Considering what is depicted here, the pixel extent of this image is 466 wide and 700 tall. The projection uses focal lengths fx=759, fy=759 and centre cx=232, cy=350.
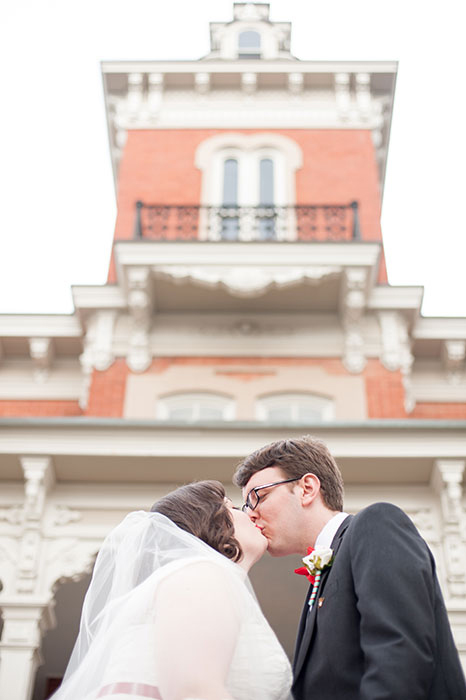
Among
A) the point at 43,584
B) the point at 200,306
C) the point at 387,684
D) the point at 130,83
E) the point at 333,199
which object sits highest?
the point at 130,83

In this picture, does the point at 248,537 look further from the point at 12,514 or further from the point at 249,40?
the point at 249,40

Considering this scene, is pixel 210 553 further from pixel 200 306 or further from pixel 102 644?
pixel 200 306

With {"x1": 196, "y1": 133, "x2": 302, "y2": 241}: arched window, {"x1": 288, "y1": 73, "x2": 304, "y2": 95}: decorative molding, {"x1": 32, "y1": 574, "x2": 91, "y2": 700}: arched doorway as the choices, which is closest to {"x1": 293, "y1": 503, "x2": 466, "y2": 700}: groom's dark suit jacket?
{"x1": 32, "y1": 574, "x2": 91, "y2": 700}: arched doorway

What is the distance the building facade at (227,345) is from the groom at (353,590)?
458cm

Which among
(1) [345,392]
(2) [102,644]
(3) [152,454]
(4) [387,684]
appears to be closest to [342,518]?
(4) [387,684]

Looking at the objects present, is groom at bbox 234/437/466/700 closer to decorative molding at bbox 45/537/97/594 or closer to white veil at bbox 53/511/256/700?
white veil at bbox 53/511/256/700

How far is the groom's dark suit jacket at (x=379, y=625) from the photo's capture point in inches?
90.6

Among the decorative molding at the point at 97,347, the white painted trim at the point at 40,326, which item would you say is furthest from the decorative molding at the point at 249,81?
the white painted trim at the point at 40,326

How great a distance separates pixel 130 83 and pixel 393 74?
540 centimetres

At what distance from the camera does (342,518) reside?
3.04m

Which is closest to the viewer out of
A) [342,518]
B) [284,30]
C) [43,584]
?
[342,518]

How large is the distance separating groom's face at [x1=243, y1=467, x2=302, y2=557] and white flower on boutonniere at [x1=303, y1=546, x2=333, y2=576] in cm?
22

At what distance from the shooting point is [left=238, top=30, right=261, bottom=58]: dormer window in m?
18.0

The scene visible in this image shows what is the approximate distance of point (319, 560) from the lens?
2828 millimetres
